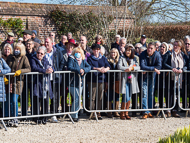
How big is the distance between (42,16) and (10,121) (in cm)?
974

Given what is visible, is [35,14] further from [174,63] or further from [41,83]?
[174,63]

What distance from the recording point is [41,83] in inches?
284

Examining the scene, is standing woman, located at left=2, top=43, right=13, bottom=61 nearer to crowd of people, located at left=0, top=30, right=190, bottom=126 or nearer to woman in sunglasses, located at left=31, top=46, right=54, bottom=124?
crowd of people, located at left=0, top=30, right=190, bottom=126

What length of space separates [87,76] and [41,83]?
4.31 ft

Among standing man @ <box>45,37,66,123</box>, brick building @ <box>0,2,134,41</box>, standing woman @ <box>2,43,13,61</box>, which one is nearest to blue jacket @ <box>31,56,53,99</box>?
standing man @ <box>45,37,66,123</box>

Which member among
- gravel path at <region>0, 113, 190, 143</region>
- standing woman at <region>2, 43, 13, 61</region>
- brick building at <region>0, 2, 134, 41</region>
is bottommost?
gravel path at <region>0, 113, 190, 143</region>

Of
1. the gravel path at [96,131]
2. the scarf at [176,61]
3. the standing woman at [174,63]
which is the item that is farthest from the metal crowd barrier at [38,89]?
the scarf at [176,61]

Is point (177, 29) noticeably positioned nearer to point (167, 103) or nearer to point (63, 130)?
point (167, 103)

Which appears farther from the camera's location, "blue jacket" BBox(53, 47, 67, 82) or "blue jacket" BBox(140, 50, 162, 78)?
"blue jacket" BBox(140, 50, 162, 78)

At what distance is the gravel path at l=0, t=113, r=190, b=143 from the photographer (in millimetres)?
6070

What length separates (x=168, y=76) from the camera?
8.30 metres

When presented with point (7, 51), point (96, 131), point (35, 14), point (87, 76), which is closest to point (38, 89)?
point (7, 51)

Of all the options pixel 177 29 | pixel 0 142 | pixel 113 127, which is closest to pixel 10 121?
pixel 0 142

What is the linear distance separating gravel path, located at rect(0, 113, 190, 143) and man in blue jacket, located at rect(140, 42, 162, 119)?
502 mm
